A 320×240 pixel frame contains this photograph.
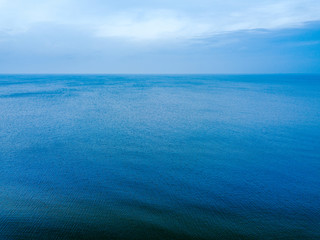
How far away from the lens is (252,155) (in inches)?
886

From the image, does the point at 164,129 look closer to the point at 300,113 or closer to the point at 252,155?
the point at 252,155

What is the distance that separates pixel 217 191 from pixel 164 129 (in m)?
16.5

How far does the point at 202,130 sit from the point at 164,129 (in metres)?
5.06

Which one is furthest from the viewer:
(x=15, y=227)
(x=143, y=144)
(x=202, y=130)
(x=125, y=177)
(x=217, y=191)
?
(x=202, y=130)

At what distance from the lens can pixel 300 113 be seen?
140 ft

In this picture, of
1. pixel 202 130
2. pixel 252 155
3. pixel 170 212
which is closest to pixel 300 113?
pixel 202 130

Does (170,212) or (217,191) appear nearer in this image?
(170,212)

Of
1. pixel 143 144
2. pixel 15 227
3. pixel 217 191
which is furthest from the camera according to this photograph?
pixel 143 144

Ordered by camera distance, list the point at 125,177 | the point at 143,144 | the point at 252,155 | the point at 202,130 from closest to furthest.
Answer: the point at 125,177 → the point at 252,155 → the point at 143,144 → the point at 202,130

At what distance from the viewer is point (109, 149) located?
2388 cm

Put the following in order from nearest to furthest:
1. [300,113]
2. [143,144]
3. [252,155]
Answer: [252,155] → [143,144] → [300,113]

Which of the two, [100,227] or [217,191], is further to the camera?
[217,191]

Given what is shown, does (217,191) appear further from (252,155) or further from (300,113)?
(300,113)

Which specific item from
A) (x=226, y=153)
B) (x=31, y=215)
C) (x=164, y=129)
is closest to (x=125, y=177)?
(x=31, y=215)
